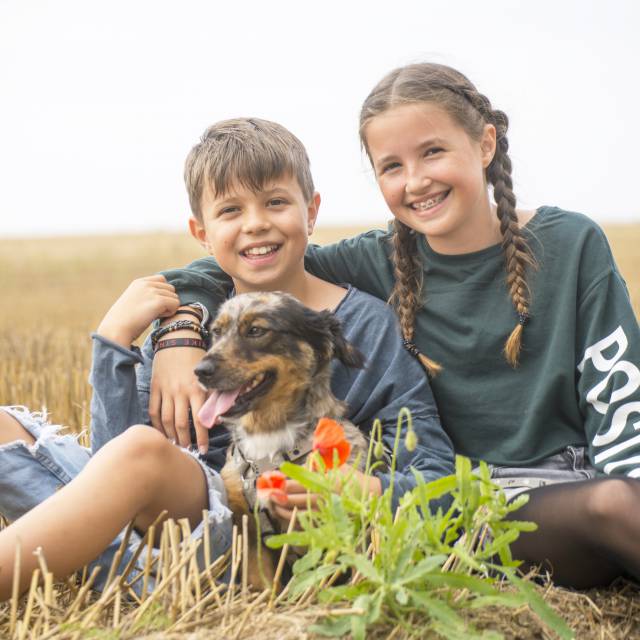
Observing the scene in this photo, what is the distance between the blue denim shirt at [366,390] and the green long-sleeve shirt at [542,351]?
0.58 feet

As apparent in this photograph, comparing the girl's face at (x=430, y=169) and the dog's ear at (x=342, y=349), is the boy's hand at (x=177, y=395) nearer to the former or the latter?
the dog's ear at (x=342, y=349)

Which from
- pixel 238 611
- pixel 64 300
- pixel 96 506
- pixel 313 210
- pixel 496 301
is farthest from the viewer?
pixel 64 300

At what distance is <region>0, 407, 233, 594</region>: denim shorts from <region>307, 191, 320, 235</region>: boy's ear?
133 centimetres

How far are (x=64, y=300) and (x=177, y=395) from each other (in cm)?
1476

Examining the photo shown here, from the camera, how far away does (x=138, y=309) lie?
375 centimetres

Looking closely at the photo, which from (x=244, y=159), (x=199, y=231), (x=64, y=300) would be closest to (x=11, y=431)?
(x=199, y=231)

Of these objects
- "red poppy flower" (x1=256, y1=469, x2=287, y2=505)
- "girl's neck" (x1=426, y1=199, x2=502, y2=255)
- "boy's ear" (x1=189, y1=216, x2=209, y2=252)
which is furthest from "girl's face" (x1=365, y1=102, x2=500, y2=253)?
"red poppy flower" (x1=256, y1=469, x2=287, y2=505)

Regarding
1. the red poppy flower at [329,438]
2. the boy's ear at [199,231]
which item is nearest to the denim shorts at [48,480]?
the red poppy flower at [329,438]

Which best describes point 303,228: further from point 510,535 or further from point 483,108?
point 510,535

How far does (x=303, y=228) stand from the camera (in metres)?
3.89

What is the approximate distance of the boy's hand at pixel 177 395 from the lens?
3.58 m

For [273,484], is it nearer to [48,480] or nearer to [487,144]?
[48,480]

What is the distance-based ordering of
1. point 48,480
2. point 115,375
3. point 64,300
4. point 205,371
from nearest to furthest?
1. point 205,371
2. point 48,480
3. point 115,375
4. point 64,300

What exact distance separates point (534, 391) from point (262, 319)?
1.20 meters
